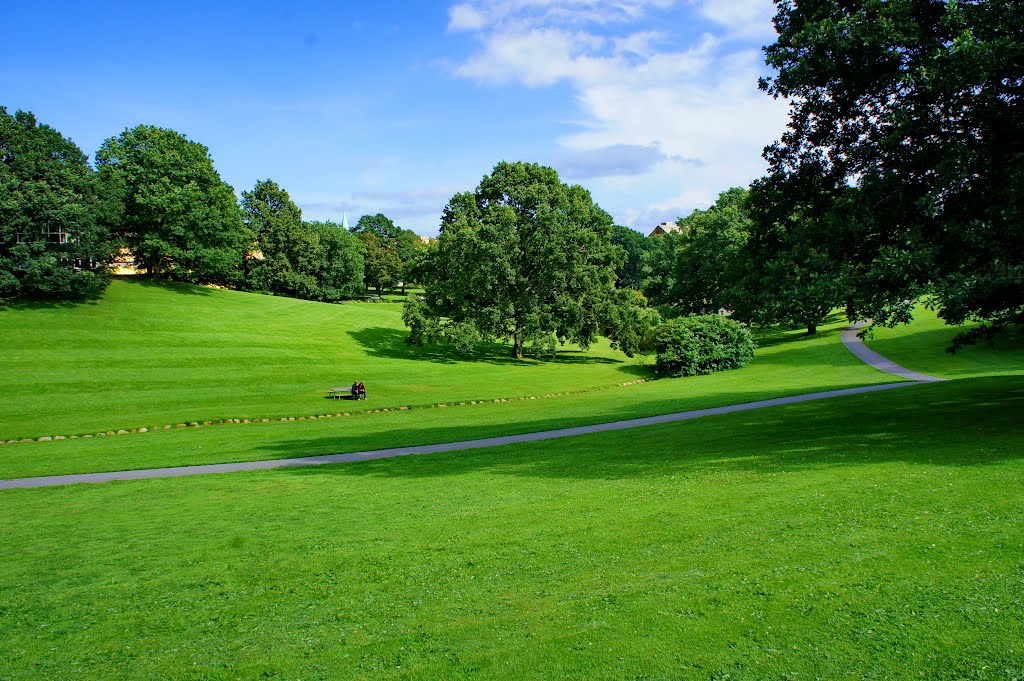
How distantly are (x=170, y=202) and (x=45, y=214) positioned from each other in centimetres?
1387

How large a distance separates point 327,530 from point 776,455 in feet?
31.4

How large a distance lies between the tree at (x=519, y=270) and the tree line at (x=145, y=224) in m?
11.4

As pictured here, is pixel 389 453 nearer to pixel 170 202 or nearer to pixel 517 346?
pixel 517 346

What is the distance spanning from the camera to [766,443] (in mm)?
16234

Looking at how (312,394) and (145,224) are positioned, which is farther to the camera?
(145,224)

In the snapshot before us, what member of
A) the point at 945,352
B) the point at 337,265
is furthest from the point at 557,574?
the point at 337,265

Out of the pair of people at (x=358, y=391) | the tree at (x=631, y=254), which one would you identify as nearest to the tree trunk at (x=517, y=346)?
the pair of people at (x=358, y=391)

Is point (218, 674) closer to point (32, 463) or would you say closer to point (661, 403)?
point (32, 463)

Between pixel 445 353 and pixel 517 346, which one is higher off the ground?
pixel 517 346

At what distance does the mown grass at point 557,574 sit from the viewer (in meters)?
5.71

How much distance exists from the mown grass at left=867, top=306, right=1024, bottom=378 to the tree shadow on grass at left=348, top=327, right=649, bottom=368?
19.3 m

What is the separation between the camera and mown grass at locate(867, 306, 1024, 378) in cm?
3731

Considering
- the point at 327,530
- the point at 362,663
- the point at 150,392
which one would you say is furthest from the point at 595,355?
the point at 362,663

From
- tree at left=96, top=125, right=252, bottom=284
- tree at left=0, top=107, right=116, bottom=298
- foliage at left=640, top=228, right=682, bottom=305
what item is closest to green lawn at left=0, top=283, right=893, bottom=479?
tree at left=0, top=107, right=116, bottom=298
